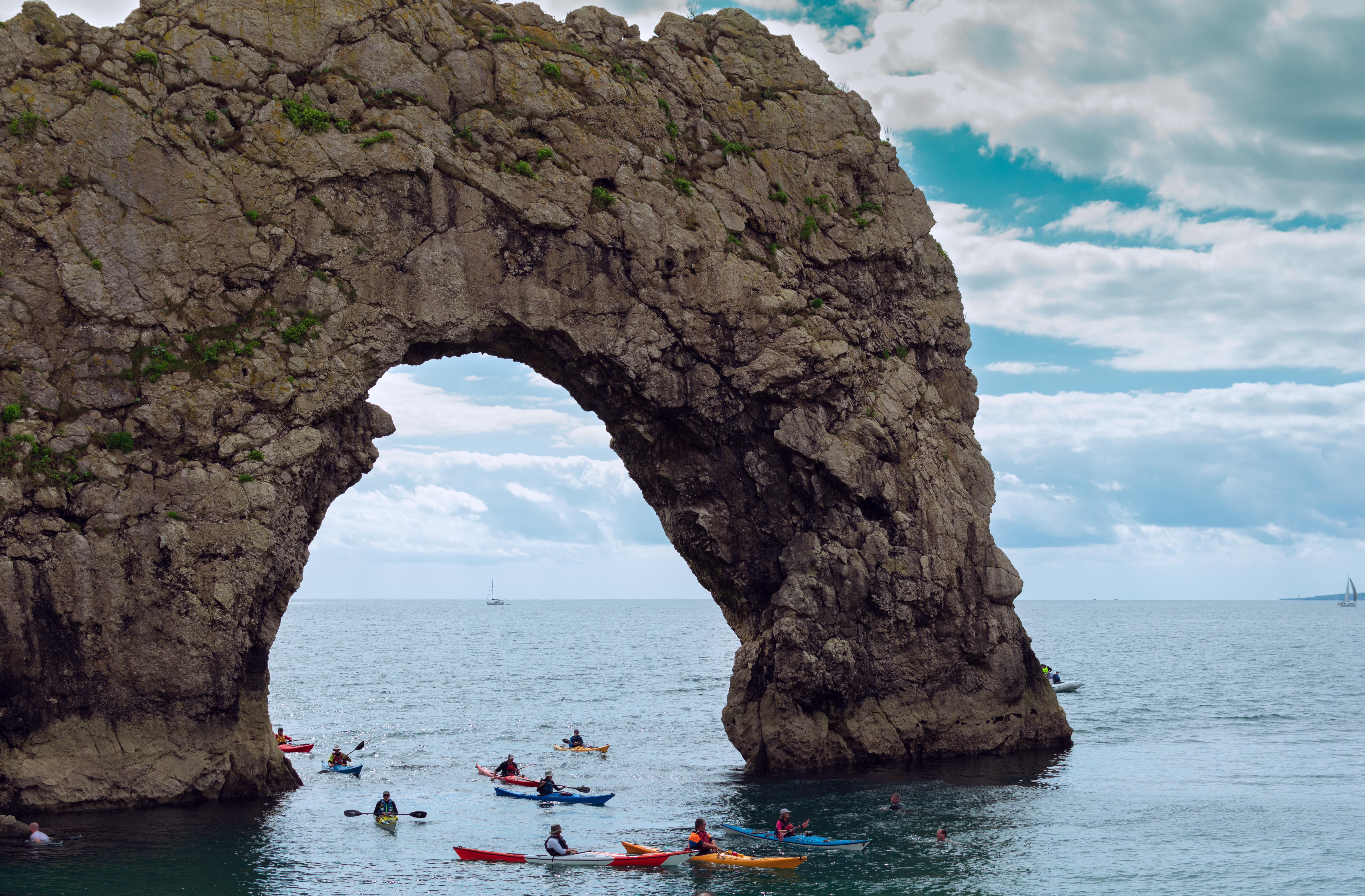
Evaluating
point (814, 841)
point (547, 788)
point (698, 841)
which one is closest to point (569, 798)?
point (547, 788)

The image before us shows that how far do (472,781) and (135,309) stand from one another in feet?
73.7

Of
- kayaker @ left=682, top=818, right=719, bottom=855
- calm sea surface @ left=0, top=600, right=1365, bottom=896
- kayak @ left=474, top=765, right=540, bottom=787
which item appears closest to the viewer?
calm sea surface @ left=0, top=600, right=1365, bottom=896

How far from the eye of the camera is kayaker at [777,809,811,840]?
31969 millimetres

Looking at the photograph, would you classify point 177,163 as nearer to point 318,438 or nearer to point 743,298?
point 318,438

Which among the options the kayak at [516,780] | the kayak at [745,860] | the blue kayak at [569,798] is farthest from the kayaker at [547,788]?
the kayak at [745,860]

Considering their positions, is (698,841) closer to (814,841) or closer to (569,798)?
(814,841)

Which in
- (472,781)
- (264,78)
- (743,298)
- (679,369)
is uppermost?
(264,78)

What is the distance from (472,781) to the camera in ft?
144

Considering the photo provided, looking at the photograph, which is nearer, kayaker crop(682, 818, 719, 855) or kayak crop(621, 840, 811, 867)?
kayak crop(621, 840, 811, 867)

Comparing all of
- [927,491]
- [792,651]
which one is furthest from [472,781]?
[927,491]

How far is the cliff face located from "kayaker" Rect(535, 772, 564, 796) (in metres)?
8.13

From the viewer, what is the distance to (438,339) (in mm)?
38219

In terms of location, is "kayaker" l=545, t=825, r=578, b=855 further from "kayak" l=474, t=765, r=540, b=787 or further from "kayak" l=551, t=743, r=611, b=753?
"kayak" l=551, t=743, r=611, b=753

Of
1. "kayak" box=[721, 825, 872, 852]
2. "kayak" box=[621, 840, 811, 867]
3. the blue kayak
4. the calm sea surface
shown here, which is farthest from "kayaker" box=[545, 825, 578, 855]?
the blue kayak
